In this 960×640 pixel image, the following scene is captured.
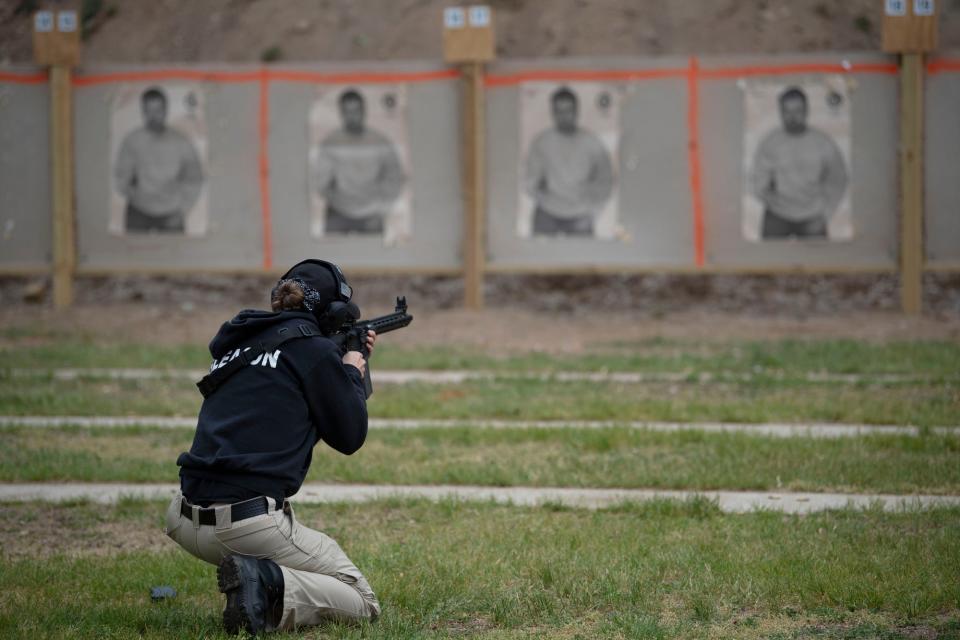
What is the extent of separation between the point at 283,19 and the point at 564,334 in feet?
41.6

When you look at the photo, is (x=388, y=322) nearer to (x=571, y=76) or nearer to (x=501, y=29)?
(x=571, y=76)

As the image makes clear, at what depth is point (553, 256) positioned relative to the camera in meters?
15.3

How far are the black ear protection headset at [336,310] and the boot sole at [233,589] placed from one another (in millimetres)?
999

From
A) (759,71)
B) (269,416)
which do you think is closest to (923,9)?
(759,71)

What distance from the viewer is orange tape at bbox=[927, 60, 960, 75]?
14.7 meters

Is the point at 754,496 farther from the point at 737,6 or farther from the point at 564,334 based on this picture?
the point at 737,6

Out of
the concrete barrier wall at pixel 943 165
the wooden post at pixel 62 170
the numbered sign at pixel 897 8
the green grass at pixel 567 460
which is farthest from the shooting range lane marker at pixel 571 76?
the green grass at pixel 567 460

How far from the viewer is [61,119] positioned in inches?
623

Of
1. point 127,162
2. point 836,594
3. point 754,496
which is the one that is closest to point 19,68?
point 127,162

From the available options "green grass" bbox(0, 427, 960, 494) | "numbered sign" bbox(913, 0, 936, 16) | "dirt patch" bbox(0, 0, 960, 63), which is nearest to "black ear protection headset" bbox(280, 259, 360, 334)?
"green grass" bbox(0, 427, 960, 494)

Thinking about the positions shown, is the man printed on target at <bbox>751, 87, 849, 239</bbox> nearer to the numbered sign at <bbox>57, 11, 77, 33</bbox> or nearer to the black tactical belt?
the numbered sign at <bbox>57, 11, 77, 33</bbox>

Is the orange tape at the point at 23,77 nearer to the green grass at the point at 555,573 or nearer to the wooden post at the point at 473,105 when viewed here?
the wooden post at the point at 473,105

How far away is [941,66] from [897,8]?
2.80ft

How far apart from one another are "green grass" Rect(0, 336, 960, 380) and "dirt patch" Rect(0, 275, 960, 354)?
588mm
